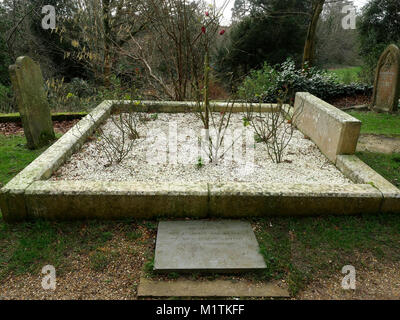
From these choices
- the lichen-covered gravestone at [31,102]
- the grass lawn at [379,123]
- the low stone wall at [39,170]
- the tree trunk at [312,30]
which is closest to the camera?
the low stone wall at [39,170]

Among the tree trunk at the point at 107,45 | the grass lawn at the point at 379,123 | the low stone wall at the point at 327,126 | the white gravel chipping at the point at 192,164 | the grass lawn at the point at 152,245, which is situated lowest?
the grass lawn at the point at 152,245

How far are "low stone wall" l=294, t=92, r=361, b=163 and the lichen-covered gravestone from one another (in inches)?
170

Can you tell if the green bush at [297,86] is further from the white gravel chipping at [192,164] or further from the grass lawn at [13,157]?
the grass lawn at [13,157]

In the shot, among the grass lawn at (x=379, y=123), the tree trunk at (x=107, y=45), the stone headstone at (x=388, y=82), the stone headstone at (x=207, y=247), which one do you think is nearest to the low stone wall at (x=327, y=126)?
the grass lawn at (x=379, y=123)

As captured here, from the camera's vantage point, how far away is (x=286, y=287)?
2.27 meters

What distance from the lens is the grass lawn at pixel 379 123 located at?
580 centimetres

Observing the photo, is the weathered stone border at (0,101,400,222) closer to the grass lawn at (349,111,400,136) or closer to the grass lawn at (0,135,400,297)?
the grass lawn at (0,135,400,297)

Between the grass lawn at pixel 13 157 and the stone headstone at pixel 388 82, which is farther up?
the stone headstone at pixel 388 82

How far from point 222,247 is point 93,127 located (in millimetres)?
3418

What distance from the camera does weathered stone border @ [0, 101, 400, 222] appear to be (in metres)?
2.86

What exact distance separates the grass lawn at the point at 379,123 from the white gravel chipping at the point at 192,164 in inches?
73.2

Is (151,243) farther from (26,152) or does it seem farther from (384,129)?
(384,129)

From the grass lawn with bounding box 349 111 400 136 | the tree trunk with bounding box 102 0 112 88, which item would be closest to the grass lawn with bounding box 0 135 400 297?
the grass lawn with bounding box 349 111 400 136

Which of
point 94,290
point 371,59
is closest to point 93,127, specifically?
point 94,290
